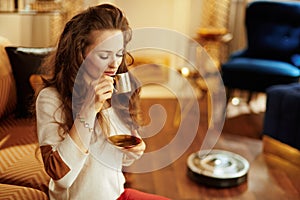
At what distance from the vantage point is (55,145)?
1.17 metres

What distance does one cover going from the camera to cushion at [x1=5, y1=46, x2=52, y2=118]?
2.42 m

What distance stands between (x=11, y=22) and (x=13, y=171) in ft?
5.13

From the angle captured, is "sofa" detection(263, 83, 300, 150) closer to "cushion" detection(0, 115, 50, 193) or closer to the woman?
"cushion" detection(0, 115, 50, 193)

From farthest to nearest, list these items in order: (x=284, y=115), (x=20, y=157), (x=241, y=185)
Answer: (x=284, y=115) → (x=241, y=185) → (x=20, y=157)

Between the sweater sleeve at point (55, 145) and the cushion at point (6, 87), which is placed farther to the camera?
the cushion at point (6, 87)

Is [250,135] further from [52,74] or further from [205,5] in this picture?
[52,74]

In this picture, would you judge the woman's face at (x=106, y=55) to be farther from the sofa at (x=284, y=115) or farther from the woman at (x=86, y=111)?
the sofa at (x=284, y=115)

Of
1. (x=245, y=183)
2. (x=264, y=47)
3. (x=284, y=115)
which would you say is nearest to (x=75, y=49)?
(x=245, y=183)

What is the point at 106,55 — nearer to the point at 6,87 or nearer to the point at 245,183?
the point at 6,87

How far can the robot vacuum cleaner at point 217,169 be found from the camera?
258 cm

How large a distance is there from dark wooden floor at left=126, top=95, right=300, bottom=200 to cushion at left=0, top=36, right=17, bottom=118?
72cm

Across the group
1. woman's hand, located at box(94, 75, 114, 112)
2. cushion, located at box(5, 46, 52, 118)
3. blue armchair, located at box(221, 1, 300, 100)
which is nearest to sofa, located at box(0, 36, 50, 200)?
cushion, located at box(5, 46, 52, 118)

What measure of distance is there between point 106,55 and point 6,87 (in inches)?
54.6

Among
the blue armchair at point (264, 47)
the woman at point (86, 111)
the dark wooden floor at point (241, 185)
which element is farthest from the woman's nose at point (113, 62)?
the blue armchair at point (264, 47)
